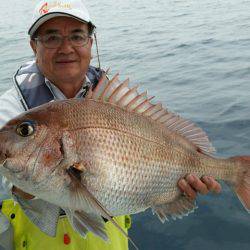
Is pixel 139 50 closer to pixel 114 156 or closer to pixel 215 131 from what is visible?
pixel 215 131

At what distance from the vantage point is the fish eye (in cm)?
233

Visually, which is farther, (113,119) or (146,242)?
(146,242)

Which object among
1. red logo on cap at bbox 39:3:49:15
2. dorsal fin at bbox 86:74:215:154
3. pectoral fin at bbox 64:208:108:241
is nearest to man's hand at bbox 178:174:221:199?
dorsal fin at bbox 86:74:215:154

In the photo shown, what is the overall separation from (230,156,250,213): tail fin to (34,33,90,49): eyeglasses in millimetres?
1560

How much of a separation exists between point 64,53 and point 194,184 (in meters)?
1.49

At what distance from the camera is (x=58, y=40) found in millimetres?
3406

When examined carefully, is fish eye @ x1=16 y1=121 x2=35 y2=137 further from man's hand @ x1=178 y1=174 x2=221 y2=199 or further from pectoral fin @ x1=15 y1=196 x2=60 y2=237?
man's hand @ x1=178 y1=174 x2=221 y2=199

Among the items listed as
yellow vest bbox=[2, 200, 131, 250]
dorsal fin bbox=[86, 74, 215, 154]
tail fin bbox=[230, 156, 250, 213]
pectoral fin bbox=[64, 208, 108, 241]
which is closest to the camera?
pectoral fin bbox=[64, 208, 108, 241]

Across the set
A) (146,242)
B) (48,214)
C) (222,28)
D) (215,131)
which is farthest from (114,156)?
(222,28)

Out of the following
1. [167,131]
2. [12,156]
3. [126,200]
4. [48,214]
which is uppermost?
[12,156]

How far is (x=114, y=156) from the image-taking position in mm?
2434

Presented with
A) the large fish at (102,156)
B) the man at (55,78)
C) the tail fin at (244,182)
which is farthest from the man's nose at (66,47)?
the tail fin at (244,182)

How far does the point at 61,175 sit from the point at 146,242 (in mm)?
2310

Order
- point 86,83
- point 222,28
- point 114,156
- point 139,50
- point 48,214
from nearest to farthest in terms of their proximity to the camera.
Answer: point 114,156, point 48,214, point 86,83, point 139,50, point 222,28
